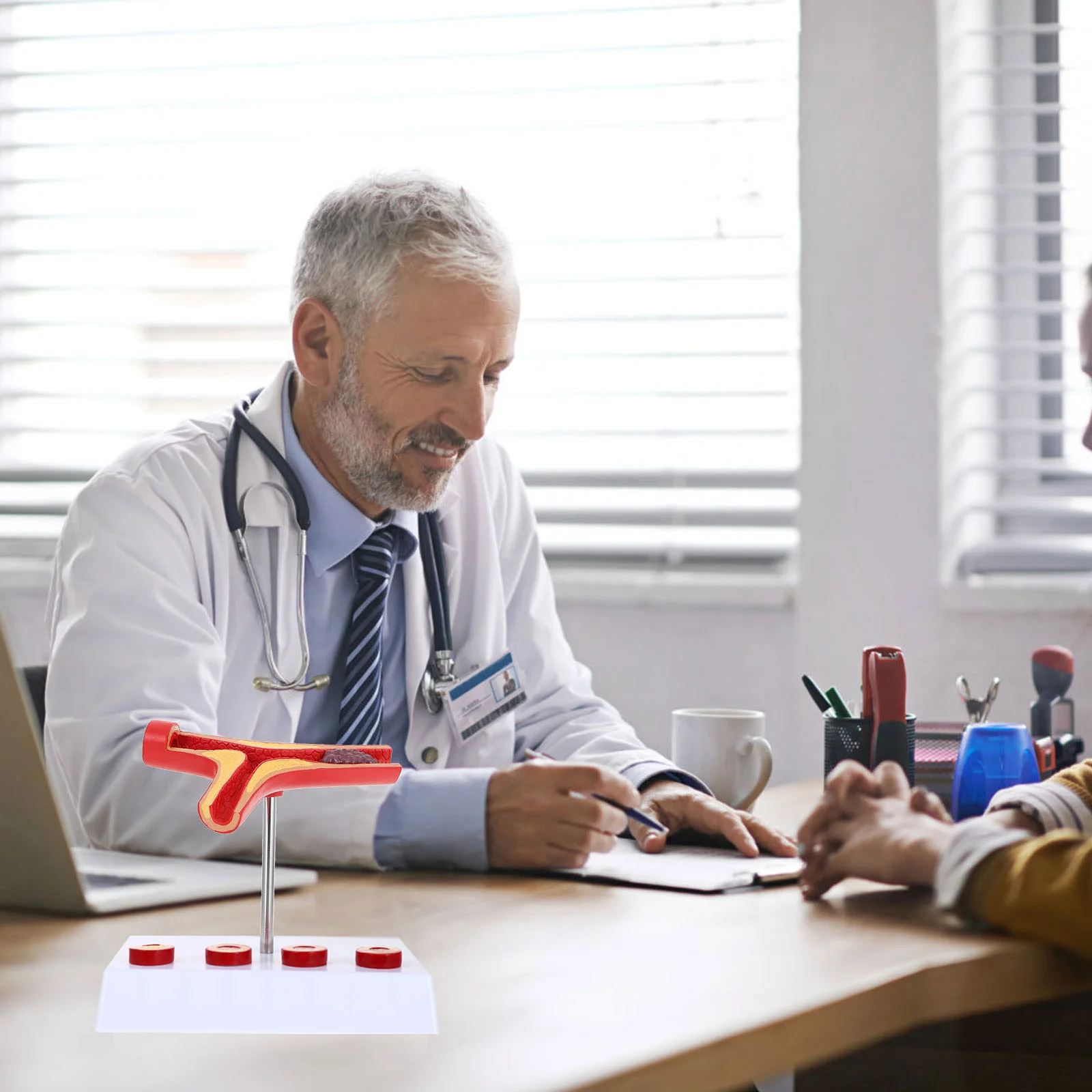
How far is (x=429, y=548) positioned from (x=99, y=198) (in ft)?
4.73

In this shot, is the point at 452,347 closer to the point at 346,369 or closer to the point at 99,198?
the point at 346,369

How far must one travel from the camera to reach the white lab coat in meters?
1.33

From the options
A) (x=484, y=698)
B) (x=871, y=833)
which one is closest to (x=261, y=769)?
(x=871, y=833)

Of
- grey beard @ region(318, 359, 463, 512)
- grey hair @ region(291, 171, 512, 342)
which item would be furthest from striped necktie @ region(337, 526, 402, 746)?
grey hair @ region(291, 171, 512, 342)

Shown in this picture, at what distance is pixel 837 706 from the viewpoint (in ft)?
5.32

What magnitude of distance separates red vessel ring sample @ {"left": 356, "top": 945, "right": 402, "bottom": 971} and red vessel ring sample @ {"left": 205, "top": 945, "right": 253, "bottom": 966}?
2.8 inches

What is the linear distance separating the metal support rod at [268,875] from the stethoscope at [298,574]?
0.60 meters

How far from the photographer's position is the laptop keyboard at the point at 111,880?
3.69 ft

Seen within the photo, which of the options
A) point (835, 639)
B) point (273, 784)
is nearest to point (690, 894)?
point (273, 784)

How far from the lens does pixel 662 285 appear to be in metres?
2.60

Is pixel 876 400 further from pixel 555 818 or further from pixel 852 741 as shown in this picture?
pixel 555 818

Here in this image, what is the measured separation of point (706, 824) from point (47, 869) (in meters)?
0.63

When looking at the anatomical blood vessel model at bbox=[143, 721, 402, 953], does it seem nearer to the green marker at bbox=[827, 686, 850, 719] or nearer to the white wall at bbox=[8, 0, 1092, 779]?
the green marker at bbox=[827, 686, 850, 719]

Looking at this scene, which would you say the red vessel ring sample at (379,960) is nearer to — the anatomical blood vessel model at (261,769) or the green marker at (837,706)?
the anatomical blood vessel model at (261,769)
